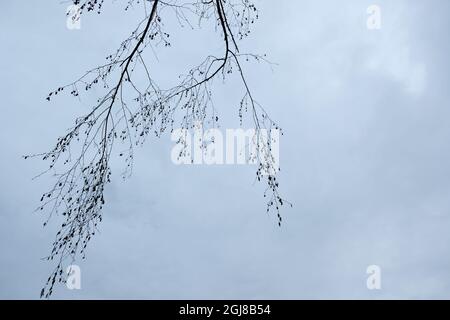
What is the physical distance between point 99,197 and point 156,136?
517mm
